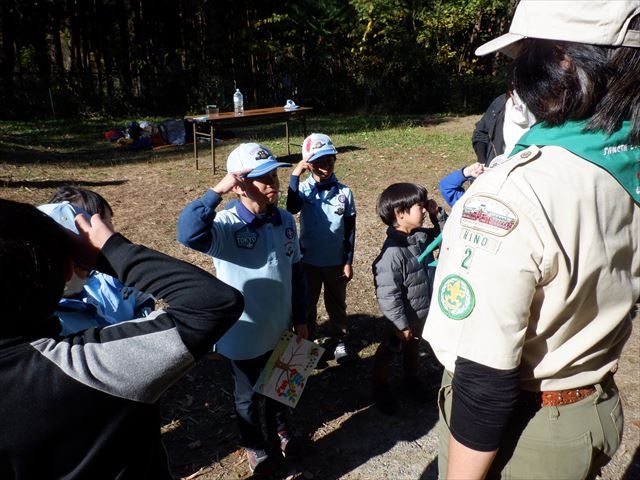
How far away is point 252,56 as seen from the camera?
20.6 meters

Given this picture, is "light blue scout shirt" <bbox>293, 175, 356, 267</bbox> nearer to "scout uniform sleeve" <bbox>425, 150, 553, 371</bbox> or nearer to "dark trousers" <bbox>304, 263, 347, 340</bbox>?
"dark trousers" <bbox>304, 263, 347, 340</bbox>

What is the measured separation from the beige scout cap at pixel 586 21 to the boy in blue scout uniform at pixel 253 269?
5.44 ft

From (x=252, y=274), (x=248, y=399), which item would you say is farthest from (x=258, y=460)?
(x=252, y=274)

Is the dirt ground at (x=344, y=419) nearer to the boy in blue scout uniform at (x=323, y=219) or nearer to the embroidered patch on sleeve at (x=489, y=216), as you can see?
the boy in blue scout uniform at (x=323, y=219)

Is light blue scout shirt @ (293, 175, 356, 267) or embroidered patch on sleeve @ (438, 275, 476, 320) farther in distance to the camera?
light blue scout shirt @ (293, 175, 356, 267)

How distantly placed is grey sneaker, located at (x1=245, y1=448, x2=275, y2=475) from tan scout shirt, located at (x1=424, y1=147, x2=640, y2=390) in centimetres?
183

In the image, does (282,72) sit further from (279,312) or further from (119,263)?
(119,263)

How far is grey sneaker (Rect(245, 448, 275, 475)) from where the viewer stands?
2.72 meters

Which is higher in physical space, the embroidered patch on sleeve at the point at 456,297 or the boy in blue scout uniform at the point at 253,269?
the embroidered patch on sleeve at the point at 456,297


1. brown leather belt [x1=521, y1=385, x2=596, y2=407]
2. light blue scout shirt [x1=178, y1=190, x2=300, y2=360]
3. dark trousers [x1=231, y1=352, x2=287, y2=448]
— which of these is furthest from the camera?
dark trousers [x1=231, y1=352, x2=287, y2=448]

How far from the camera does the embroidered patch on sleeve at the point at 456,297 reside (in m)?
1.09

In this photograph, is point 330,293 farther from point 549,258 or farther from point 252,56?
point 252,56

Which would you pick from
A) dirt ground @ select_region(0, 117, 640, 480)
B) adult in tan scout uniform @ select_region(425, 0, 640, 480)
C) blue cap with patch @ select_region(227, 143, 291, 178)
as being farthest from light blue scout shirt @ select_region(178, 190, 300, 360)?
adult in tan scout uniform @ select_region(425, 0, 640, 480)

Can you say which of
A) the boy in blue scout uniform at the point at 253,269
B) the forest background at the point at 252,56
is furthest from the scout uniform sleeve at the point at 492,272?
the forest background at the point at 252,56
